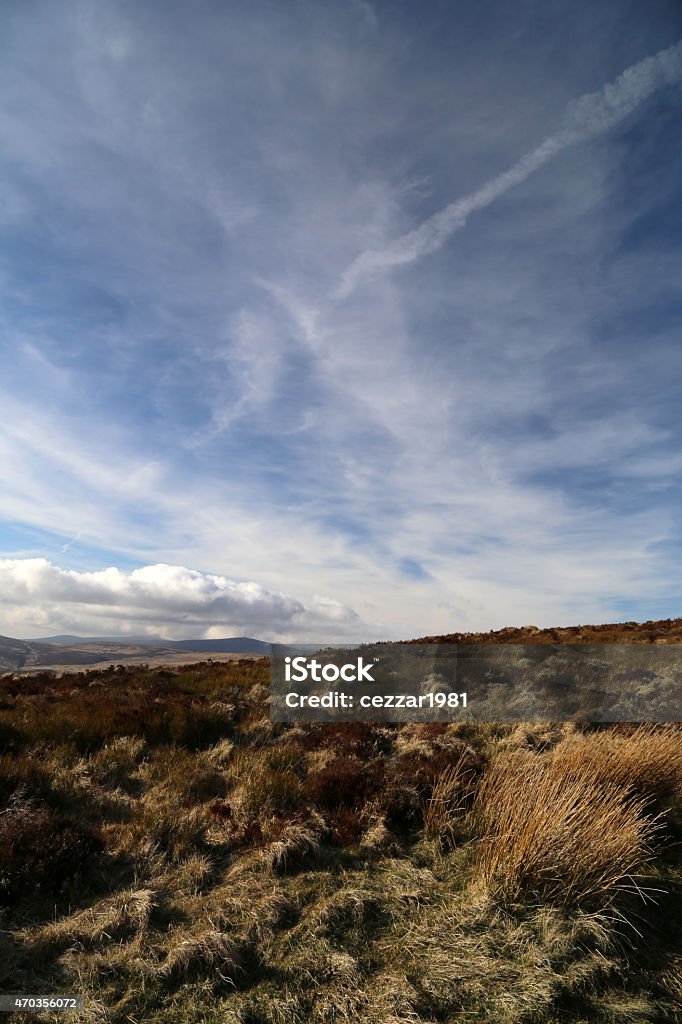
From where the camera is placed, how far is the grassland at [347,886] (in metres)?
4.25

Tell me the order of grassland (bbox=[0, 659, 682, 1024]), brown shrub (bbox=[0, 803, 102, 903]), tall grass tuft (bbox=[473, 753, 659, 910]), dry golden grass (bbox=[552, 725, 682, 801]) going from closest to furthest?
grassland (bbox=[0, 659, 682, 1024]) < tall grass tuft (bbox=[473, 753, 659, 910]) < brown shrub (bbox=[0, 803, 102, 903]) < dry golden grass (bbox=[552, 725, 682, 801])

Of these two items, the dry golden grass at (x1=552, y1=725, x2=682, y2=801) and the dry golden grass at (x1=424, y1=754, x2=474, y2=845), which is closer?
the dry golden grass at (x1=424, y1=754, x2=474, y2=845)

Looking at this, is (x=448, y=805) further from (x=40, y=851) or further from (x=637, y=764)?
(x=40, y=851)

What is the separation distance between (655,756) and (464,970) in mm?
5015

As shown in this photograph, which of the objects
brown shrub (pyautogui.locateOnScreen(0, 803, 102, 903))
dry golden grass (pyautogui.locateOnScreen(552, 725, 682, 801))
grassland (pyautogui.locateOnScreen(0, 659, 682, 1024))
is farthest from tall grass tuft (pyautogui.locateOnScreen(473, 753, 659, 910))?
brown shrub (pyautogui.locateOnScreen(0, 803, 102, 903))

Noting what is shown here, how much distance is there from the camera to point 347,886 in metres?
5.70

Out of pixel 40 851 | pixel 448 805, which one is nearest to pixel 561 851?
pixel 448 805

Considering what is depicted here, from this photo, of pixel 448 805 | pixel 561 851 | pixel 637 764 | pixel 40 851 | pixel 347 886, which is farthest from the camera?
pixel 637 764

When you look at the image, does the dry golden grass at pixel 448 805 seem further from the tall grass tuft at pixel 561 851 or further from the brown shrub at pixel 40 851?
the brown shrub at pixel 40 851

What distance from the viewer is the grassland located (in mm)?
4254

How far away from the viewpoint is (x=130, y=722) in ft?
37.2

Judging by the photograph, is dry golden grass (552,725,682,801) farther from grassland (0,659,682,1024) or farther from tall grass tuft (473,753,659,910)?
tall grass tuft (473,753,659,910)

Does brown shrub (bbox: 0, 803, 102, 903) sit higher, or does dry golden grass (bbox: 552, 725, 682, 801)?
dry golden grass (bbox: 552, 725, 682, 801)

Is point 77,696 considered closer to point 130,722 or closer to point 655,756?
point 130,722
